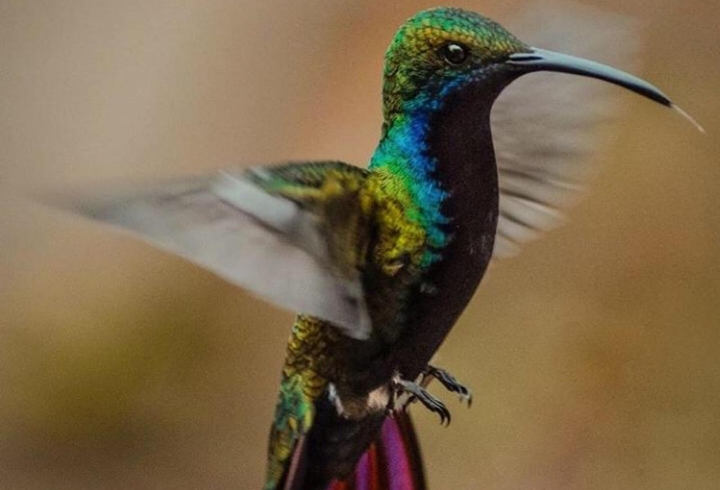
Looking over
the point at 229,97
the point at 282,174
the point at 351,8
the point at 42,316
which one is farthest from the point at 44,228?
the point at 282,174

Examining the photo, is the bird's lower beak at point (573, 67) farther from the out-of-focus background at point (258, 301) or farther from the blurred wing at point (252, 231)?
the out-of-focus background at point (258, 301)

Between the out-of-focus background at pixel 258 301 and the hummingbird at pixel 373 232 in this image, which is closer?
the hummingbird at pixel 373 232

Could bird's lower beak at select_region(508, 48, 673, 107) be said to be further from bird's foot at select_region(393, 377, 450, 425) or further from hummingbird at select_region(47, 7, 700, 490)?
bird's foot at select_region(393, 377, 450, 425)

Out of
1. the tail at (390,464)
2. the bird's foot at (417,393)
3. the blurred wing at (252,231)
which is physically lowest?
the tail at (390,464)

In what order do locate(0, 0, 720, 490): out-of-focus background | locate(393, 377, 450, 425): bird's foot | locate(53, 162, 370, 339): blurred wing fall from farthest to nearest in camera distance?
locate(0, 0, 720, 490): out-of-focus background < locate(393, 377, 450, 425): bird's foot < locate(53, 162, 370, 339): blurred wing

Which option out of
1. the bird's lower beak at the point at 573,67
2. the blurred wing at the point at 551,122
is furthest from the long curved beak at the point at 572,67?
the blurred wing at the point at 551,122

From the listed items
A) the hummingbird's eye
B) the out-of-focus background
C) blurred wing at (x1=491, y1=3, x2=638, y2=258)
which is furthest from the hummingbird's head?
the out-of-focus background
